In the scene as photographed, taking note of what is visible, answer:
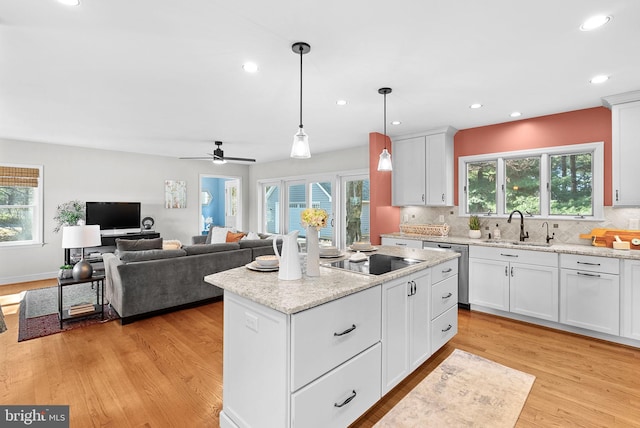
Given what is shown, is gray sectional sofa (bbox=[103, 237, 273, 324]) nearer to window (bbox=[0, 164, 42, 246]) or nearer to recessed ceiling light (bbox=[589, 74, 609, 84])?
window (bbox=[0, 164, 42, 246])

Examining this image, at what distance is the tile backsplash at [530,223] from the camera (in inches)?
134

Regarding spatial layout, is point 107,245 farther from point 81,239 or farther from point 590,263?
point 590,263

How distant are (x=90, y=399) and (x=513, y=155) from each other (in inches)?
201

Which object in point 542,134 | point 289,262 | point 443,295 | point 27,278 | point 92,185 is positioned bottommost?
point 27,278

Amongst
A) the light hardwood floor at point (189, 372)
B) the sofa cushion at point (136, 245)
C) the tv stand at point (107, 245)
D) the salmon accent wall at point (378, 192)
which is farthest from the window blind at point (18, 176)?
the salmon accent wall at point (378, 192)

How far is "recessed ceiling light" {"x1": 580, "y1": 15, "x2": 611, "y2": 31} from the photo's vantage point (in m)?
1.87

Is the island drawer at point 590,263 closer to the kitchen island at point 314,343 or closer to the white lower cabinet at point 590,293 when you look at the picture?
the white lower cabinet at point 590,293

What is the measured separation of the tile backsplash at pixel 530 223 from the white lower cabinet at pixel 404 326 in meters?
2.42

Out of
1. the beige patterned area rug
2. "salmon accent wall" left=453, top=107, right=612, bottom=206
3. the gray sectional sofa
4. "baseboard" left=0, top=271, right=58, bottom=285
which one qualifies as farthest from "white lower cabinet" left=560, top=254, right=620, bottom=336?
"baseboard" left=0, top=271, right=58, bottom=285

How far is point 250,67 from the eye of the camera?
2.53 metres

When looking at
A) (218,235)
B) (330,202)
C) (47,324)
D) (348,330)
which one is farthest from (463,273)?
(47,324)

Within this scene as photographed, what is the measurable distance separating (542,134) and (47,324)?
6403 millimetres

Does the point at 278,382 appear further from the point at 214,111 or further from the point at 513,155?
the point at 513,155

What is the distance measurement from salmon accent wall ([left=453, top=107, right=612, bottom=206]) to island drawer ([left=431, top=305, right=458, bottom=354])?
2.23 m
